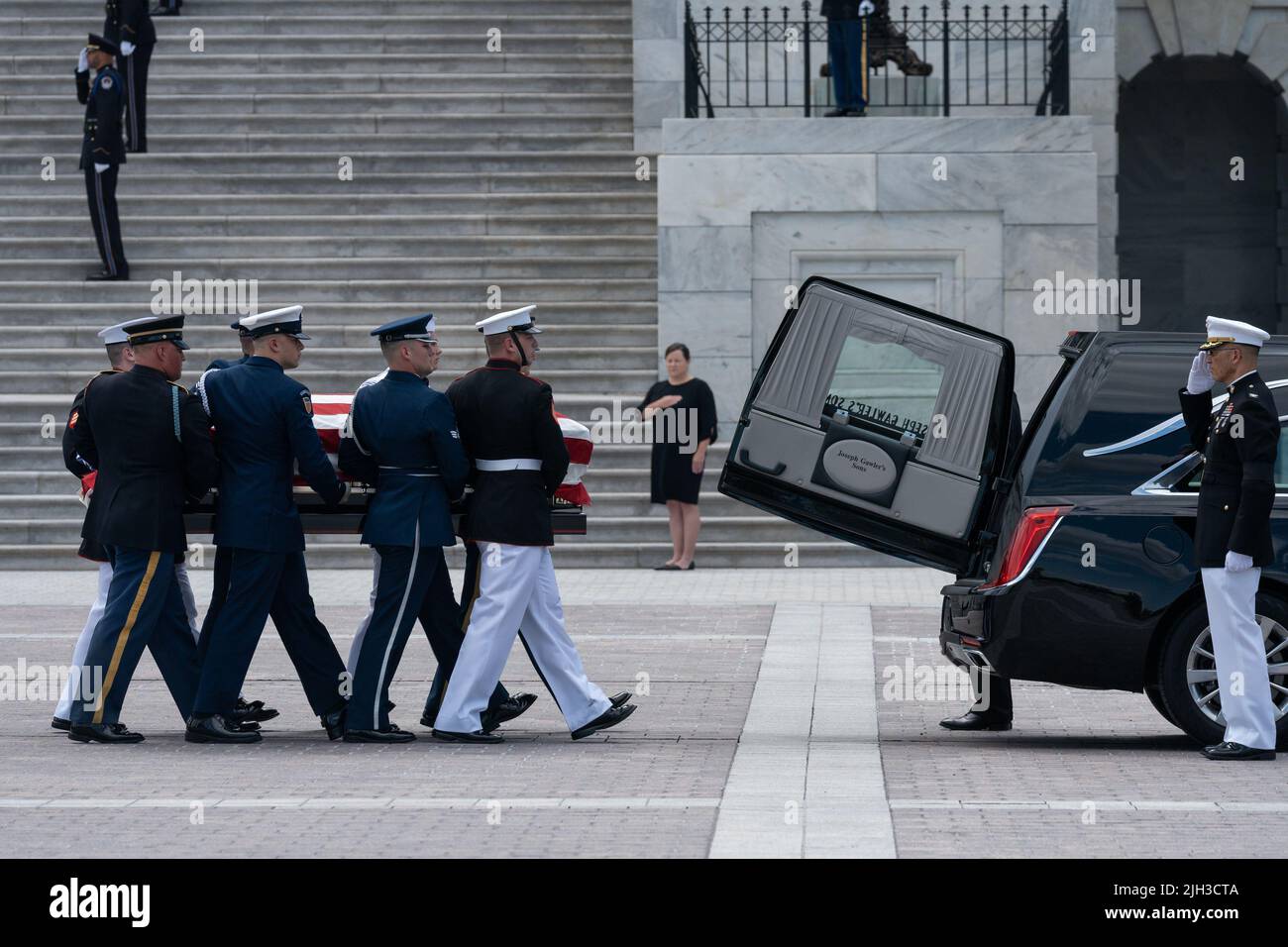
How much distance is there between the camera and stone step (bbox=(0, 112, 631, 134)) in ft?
78.4

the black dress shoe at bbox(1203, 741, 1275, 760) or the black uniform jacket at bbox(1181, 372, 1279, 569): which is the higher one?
the black uniform jacket at bbox(1181, 372, 1279, 569)

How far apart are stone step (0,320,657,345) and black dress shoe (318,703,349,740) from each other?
1126 cm

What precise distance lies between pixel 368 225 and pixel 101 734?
44.7ft

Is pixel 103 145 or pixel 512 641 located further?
pixel 103 145

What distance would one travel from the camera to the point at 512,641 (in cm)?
948

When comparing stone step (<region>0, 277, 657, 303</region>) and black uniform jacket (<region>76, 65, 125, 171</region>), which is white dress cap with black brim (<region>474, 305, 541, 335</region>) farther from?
black uniform jacket (<region>76, 65, 125, 171</region>)

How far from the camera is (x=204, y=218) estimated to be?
22.4m

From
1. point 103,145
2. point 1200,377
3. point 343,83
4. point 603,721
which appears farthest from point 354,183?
point 1200,377

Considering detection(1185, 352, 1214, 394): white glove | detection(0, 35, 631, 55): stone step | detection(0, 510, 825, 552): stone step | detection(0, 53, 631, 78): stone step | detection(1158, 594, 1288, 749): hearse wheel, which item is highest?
detection(0, 35, 631, 55): stone step

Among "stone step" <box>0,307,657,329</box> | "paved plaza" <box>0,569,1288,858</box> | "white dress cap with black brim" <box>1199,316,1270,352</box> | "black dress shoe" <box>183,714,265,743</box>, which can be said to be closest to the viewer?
"paved plaza" <box>0,569,1288,858</box>

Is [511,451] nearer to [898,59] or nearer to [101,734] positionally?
[101,734]

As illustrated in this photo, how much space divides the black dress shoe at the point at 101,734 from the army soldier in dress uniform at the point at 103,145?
12413 millimetres

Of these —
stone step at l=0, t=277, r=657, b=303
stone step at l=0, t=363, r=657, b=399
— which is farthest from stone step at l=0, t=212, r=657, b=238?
stone step at l=0, t=363, r=657, b=399
